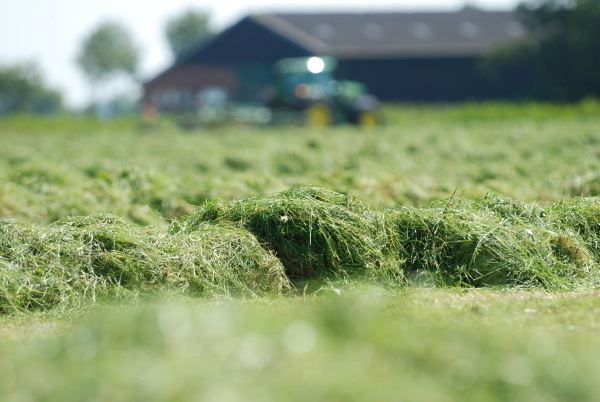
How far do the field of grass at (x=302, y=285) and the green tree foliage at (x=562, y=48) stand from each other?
3147 cm

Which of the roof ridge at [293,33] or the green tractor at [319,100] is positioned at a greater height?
the roof ridge at [293,33]

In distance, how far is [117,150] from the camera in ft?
60.8

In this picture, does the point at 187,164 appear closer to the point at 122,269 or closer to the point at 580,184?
the point at 580,184

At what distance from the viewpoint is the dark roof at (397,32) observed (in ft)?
164

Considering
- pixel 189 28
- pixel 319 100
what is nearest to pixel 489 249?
pixel 319 100

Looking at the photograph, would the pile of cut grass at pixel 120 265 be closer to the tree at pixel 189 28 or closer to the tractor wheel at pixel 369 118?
the tractor wheel at pixel 369 118

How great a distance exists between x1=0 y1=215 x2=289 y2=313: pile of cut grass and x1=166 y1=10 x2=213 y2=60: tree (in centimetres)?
11580

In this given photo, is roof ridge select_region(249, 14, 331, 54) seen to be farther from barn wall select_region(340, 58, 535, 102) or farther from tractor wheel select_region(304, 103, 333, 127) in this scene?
tractor wheel select_region(304, 103, 333, 127)

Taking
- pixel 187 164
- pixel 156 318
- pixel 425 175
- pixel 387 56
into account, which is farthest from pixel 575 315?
pixel 387 56

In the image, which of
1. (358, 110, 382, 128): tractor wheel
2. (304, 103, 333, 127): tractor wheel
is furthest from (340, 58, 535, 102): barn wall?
(304, 103, 333, 127): tractor wheel

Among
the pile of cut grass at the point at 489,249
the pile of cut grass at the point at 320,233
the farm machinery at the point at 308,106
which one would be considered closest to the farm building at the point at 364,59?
the farm machinery at the point at 308,106

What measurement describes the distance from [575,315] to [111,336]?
3.14 meters

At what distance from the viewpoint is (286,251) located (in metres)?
6.67

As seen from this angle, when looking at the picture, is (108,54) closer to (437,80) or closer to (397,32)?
(397,32)
